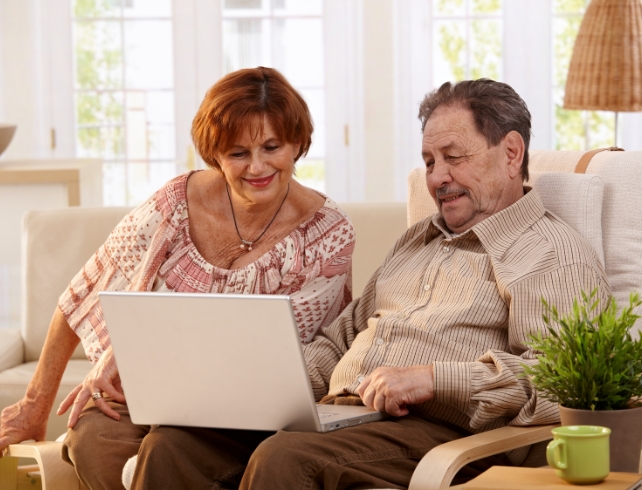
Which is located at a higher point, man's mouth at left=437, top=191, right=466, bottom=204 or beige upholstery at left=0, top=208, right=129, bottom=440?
man's mouth at left=437, top=191, right=466, bottom=204

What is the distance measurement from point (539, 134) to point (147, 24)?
2111mm

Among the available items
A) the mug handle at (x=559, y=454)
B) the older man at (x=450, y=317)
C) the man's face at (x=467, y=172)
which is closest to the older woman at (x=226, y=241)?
the older man at (x=450, y=317)

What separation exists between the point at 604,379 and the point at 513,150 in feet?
2.41

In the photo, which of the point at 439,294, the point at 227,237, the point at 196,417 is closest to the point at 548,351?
the point at 439,294

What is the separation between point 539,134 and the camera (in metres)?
4.78

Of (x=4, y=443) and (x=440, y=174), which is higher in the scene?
(x=440, y=174)

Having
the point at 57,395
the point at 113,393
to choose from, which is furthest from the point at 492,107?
the point at 57,395

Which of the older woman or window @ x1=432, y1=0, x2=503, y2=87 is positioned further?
window @ x1=432, y1=0, x2=503, y2=87

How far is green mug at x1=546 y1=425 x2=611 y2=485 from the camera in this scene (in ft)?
4.28

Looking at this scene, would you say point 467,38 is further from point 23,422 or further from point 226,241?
point 23,422

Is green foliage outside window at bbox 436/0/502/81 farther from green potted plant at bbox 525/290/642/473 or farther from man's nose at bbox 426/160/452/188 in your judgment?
green potted plant at bbox 525/290/642/473

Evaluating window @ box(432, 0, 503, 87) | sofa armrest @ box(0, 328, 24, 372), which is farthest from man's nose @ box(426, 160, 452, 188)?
window @ box(432, 0, 503, 87)

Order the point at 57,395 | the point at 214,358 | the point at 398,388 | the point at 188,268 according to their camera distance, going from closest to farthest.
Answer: the point at 214,358 → the point at 398,388 → the point at 188,268 → the point at 57,395

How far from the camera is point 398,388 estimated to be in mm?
1704
